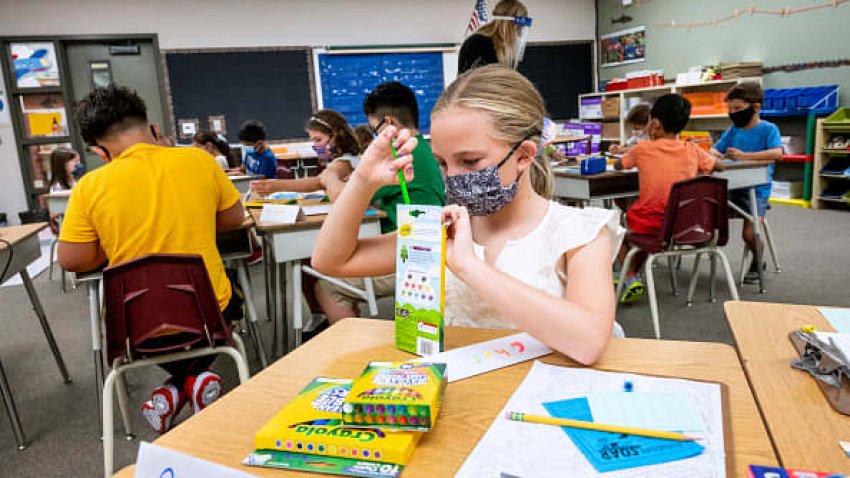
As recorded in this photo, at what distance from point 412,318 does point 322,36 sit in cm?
745

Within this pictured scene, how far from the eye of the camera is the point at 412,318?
0.97 meters

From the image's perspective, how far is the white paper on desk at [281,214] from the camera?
2.43 m

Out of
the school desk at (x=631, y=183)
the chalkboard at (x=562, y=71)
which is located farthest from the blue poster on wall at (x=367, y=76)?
the school desk at (x=631, y=183)

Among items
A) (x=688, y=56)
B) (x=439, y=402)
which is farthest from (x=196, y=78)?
(x=439, y=402)

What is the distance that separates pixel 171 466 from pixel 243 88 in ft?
24.9

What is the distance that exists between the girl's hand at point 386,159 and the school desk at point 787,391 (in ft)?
2.15

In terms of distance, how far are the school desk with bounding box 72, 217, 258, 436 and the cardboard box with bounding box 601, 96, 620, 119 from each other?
21.1 feet

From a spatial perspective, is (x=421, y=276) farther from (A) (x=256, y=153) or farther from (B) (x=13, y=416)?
(A) (x=256, y=153)

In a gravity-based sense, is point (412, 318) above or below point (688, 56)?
below

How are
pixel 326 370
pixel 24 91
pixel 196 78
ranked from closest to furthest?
pixel 326 370 → pixel 24 91 → pixel 196 78

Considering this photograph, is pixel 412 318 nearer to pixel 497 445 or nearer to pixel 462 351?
pixel 462 351

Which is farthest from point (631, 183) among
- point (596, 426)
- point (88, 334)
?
point (88, 334)

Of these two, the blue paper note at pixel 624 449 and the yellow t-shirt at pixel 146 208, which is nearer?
the blue paper note at pixel 624 449

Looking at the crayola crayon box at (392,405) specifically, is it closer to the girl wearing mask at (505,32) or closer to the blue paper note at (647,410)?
the blue paper note at (647,410)
